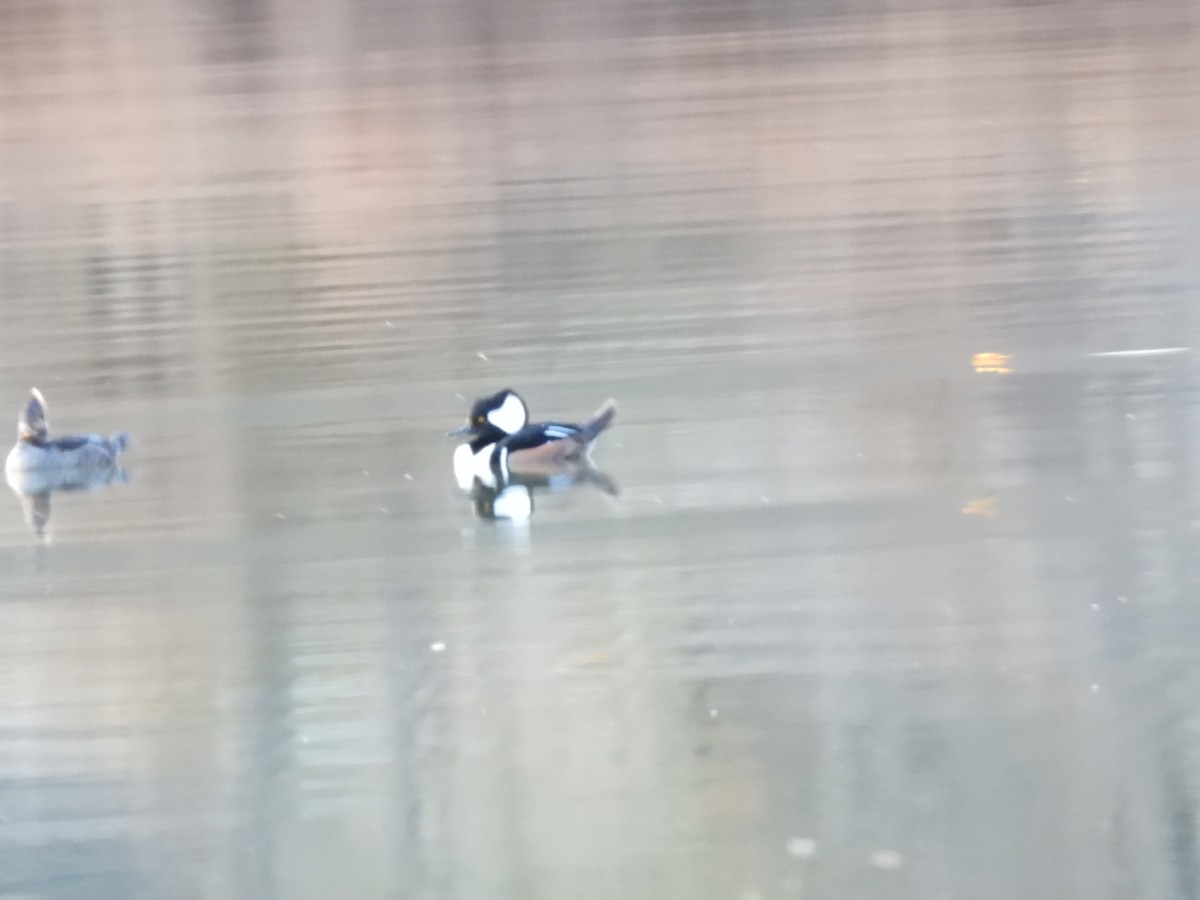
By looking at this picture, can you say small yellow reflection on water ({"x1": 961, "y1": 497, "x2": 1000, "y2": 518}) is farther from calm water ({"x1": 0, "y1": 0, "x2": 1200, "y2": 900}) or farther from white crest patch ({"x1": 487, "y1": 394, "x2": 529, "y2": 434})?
white crest patch ({"x1": 487, "y1": 394, "x2": 529, "y2": 434})

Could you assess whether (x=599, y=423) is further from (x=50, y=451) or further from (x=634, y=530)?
(x=50, y=451)

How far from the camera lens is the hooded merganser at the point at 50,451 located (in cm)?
792

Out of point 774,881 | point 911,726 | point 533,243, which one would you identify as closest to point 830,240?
point 533,243

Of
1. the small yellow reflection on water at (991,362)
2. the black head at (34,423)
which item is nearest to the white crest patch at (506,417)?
the black head at (34,423)

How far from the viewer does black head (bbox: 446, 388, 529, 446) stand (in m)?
7.81

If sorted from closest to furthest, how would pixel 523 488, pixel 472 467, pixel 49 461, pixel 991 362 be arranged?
pixel 523 488
pixel 472 467
pixel 49 461
pixel 991 362

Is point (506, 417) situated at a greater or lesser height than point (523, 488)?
greater

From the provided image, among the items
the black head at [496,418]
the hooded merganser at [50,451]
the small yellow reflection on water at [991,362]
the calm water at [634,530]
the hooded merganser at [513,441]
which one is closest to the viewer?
the calm water at [634,530]

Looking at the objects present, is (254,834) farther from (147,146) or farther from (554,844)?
(147,146)

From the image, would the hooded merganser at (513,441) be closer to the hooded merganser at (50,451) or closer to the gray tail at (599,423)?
the gray tail at (599,423)

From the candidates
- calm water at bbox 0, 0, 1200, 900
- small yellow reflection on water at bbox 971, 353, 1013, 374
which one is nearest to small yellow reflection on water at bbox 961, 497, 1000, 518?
calm water at bbox 0, 0, 1200, 900

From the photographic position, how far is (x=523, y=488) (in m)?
7.61

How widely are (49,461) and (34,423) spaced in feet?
0.57

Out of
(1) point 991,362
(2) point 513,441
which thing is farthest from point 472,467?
(1) point 991,362
